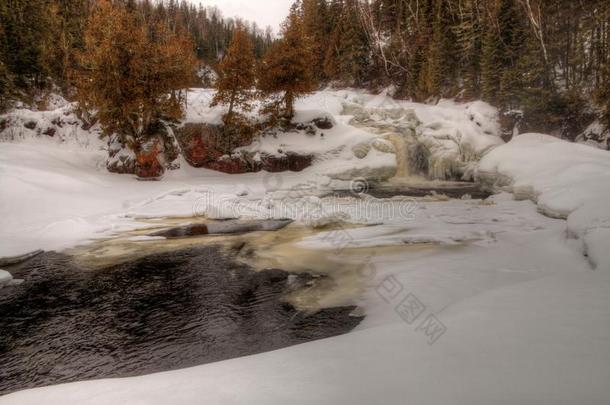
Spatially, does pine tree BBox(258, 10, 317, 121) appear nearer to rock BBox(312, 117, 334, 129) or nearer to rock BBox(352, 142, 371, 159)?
rock BBox(312, 117, 334, 129)

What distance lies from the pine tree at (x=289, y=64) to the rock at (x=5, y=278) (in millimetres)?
16327

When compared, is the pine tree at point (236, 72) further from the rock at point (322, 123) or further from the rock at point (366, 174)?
the rock at point (366, 174)

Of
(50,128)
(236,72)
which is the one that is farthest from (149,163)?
(50,128)

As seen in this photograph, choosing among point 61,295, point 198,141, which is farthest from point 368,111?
point 61,295

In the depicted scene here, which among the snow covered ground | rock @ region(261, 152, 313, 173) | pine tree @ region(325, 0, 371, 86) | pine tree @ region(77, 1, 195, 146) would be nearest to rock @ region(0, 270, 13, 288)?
the snow covered ground

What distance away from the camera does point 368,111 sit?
2662 cm

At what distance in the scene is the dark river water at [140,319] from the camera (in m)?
4.39

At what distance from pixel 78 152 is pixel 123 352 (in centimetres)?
1851

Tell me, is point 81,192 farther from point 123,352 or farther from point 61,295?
point 123,352

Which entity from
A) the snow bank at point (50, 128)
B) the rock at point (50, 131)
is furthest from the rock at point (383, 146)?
the rock at point (50, 131)

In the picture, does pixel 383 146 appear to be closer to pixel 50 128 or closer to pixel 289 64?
pixel 289 64

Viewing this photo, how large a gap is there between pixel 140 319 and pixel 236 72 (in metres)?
17.1

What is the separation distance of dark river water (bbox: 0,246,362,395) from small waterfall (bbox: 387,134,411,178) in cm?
1407

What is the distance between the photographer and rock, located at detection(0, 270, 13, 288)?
22.0 feet
